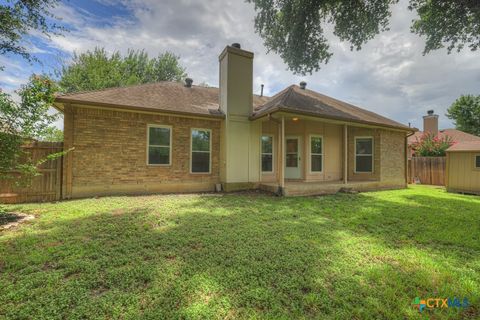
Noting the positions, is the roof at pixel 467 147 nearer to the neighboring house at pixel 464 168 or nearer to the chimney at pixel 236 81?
the neighboring house at pixel 464 168

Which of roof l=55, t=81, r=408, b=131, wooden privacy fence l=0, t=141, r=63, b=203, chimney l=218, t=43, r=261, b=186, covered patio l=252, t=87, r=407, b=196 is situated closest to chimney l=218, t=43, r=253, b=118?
chimney l=218, t=43, r=261, b=186

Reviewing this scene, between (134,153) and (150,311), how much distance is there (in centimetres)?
659

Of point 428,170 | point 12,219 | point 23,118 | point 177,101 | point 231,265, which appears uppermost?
point 177,101

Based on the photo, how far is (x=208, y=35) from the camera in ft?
42.4

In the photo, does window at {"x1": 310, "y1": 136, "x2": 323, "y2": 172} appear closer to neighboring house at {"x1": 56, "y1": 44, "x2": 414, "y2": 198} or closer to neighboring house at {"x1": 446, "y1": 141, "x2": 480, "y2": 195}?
neighboring house at {"x1": 56, "y1": 44, "x2": 414, "y2": 198}

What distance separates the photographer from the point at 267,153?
9.73 m

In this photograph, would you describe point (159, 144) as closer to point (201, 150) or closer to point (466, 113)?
point (201, 150)

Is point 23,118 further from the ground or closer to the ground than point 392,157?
further from the ground

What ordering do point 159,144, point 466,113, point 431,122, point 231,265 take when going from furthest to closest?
point 466,113 → point 431,122 → point 159,144 → point 231,265

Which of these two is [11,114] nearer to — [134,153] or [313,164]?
[134,153]

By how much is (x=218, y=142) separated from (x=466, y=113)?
3642cm

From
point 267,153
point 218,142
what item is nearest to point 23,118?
point 218,142

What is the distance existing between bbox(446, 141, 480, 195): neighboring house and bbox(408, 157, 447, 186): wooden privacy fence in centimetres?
288

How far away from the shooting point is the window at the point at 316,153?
33.1ft
